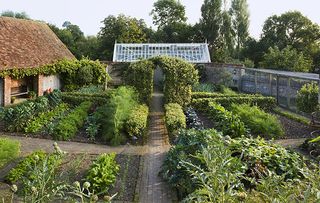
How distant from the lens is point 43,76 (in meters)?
22.5

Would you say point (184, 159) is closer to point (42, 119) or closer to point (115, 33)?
point (42, 119)

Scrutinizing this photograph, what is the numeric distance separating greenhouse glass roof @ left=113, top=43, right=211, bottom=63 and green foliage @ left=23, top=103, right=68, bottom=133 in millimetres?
15479

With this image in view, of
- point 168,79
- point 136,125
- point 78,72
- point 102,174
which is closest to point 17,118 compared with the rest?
point 136,125

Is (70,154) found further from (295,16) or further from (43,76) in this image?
(295,16)

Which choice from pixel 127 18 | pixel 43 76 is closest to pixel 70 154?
pixel 43 76

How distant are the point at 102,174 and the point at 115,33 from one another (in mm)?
32003

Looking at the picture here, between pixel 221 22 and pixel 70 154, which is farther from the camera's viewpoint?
pixel 221 22

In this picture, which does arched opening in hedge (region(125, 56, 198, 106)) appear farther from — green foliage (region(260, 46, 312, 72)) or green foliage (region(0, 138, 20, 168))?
green foliage (region(260, 46, 312, 72))

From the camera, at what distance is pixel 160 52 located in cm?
3344

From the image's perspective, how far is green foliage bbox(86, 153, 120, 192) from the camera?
8.16 metres

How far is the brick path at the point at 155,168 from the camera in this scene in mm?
8297

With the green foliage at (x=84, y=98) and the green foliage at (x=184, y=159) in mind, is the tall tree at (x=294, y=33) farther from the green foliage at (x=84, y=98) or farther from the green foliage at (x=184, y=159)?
the green foliage at (x=184, y=159)

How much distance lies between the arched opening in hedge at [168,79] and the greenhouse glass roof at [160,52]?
43.8 ft

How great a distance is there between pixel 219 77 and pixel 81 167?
66.5ft
